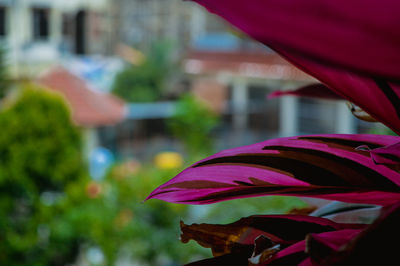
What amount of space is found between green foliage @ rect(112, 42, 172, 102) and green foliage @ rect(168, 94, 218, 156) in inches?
104

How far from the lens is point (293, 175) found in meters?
0.16

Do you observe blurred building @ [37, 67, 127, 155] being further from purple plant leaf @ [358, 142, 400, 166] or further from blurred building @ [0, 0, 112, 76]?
purple plant leaf @ [358, 142, 400, 166]

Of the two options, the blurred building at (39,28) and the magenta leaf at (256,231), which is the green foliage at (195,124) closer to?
the blurred building at (39,28)

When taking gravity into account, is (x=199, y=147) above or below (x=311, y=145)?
below

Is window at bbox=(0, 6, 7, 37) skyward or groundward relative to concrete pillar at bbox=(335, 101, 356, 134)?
skyward

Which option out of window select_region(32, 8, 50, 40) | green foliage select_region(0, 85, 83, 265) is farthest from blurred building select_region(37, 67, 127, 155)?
green foliage select_region(0, 85, 83, 265)

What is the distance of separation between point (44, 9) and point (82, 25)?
2.54 ft

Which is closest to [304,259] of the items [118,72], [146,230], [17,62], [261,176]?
[261,176]

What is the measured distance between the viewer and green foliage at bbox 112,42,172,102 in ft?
27.6

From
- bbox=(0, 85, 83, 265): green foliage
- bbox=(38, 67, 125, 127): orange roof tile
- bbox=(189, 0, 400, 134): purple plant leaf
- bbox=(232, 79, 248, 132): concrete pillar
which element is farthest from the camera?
bbox=(232, 79, 248, 132): concrete pillar

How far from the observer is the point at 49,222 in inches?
81.4

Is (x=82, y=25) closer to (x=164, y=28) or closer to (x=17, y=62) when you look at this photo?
(x=17, y=62)

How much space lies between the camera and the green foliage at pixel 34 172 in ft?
6.65

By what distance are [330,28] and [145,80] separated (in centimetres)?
861
